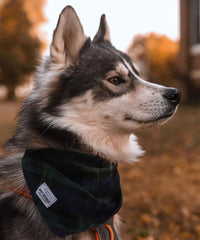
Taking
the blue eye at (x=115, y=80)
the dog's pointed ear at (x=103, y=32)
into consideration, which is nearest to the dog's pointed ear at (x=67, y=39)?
the blue eye at (x=115, y=80)

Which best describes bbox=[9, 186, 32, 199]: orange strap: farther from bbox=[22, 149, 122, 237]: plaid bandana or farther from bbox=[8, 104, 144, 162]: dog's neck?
bbox=[8, 104, 144, 162]: dog's neck

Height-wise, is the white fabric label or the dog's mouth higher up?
the dog's mouth

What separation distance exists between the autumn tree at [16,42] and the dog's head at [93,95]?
21.6 metres

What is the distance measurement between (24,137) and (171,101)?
1380 mm

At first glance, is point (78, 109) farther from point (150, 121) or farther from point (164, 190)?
point (164, 190)

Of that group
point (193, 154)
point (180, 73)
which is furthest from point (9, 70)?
point (193, 154)

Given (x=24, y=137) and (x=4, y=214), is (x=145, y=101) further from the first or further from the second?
(x=4, y=214)

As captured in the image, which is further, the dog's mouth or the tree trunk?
the tree trunk

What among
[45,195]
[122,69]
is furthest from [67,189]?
[122,69]

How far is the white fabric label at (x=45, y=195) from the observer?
2.29 meters

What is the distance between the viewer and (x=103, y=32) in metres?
3.30

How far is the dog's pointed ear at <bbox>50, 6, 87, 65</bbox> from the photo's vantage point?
253 cm

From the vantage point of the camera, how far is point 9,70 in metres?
23.8

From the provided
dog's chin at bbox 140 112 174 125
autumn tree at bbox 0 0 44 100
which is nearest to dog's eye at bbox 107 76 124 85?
dog's chin at bbox 140 112 174 125
